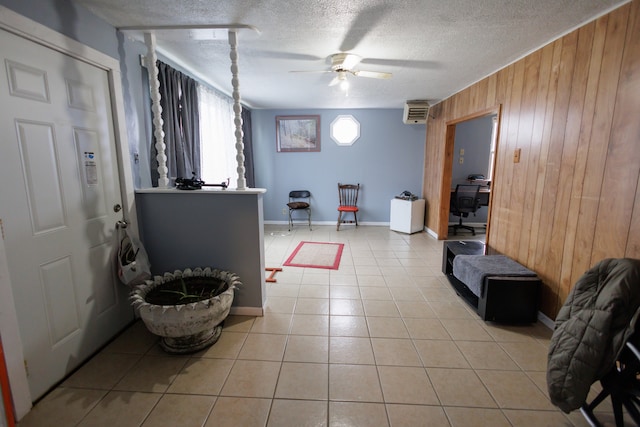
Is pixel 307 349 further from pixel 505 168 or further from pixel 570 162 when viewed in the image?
pixel 505 168

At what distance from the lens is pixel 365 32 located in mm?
2102

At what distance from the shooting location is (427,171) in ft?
16.9

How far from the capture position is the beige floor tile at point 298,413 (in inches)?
53.4

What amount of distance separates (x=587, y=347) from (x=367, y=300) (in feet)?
5.26

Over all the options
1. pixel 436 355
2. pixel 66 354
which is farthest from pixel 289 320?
pixel 66 354

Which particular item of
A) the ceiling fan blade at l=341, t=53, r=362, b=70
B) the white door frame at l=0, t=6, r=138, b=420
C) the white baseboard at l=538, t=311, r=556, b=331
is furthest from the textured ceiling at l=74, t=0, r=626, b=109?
the white baseboard at l=538, t=311, r=556, b=331

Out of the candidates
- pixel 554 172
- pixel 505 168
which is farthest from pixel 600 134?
pixel 505 168

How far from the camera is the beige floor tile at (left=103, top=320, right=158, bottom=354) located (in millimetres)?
1894

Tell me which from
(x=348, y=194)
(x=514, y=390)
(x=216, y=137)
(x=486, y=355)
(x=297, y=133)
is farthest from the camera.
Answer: (x=348, y=194)

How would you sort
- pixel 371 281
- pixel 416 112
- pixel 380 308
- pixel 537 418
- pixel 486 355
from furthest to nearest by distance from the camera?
pixel 416 112 < pixel 371 281 < pixel 380 308 < pixel 486 355 < pixel 537 418

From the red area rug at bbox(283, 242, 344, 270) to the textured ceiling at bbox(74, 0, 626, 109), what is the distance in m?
2.27

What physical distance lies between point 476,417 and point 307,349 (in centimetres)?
103

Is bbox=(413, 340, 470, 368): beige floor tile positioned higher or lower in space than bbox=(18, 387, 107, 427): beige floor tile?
higher

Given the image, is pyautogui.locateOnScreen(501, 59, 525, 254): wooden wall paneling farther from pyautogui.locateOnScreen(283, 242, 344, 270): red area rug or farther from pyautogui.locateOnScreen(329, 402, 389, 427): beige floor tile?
pyautogui.locateOnScreen(329, 402, 389, 427): beige floor tile
